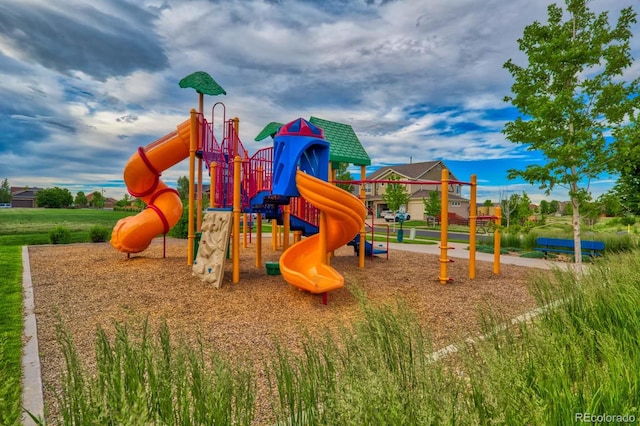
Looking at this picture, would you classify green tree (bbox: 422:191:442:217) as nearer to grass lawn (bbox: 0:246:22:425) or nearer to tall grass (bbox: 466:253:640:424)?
tall grass (bbox: 466:253:640:424)

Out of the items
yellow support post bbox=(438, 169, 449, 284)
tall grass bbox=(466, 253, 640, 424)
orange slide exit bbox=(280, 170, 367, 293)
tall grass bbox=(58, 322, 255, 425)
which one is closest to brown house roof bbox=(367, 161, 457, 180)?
yellow support post bbox=(438, 169, 449, 284)

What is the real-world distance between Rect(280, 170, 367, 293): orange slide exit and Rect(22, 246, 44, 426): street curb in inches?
148

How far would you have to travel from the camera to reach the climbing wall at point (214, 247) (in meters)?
7.15

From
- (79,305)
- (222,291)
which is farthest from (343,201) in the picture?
(79,305)

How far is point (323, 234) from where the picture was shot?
6633 millimetres

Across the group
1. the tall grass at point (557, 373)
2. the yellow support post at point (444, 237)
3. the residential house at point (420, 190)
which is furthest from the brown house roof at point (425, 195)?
the tall grass at point (557, 373)

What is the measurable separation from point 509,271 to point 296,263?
6.46 meters

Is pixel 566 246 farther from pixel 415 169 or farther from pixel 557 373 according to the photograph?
pixel 415 169

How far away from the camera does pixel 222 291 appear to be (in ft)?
22.5

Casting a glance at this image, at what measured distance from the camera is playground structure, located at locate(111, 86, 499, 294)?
637 centimetres

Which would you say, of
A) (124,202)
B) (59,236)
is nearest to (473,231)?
(59,236)

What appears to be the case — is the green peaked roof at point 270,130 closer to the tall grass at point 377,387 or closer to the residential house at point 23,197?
the tall grass at point 377,387

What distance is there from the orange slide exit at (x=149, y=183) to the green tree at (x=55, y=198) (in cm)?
8160

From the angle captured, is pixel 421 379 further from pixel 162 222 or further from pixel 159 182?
pixel 159 182
